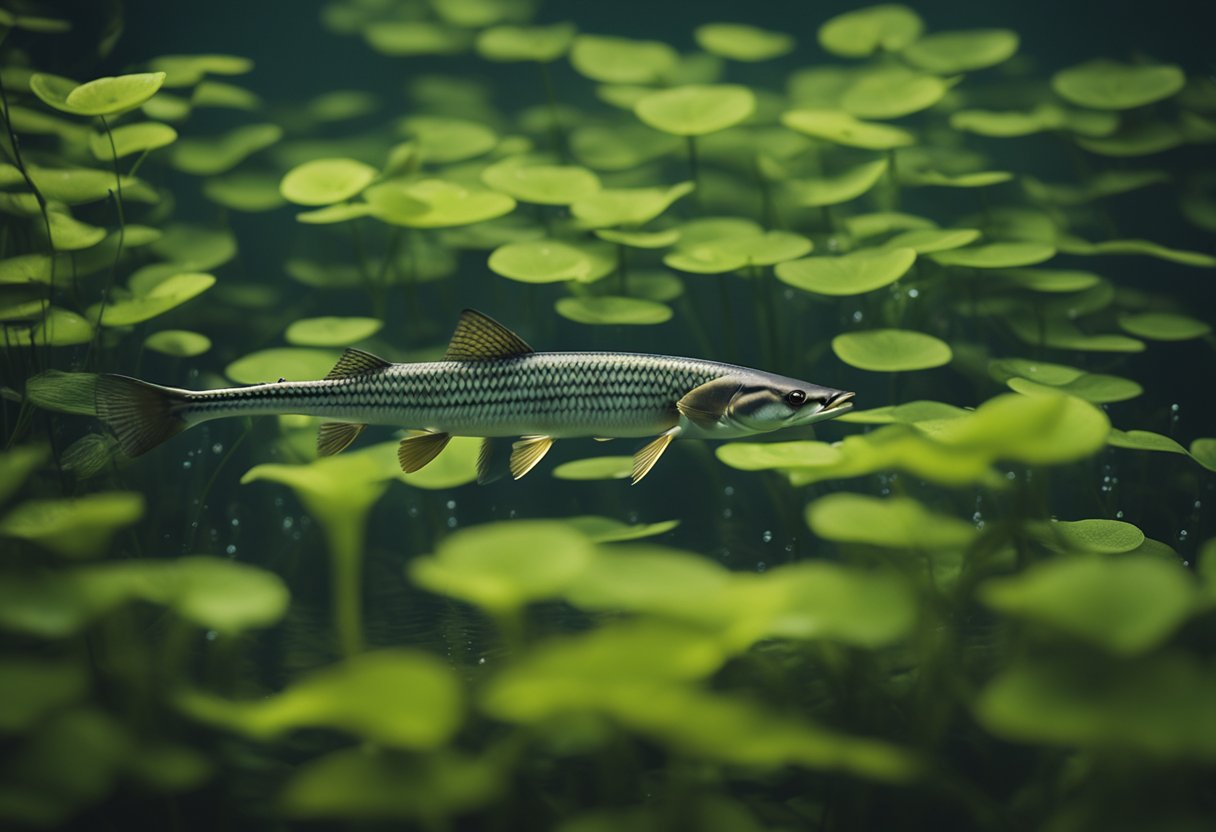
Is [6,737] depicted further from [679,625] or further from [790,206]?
[790,206]

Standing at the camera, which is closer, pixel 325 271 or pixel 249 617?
pixel 249 617

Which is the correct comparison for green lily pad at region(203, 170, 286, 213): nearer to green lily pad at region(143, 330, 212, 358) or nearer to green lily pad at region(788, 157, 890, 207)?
green lily pad at region(143, 330, 212, 358)

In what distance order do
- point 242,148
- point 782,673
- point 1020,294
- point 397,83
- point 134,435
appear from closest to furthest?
point 782,673 < point 134,435 < point 1020,294 < point 242,148 < point 397,83

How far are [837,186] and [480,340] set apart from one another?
2543mm

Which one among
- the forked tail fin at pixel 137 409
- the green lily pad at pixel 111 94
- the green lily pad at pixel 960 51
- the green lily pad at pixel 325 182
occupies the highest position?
the green lily pad at pixel 111 94

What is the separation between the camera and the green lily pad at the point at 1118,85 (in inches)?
202

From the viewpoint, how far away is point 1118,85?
17.3 ft

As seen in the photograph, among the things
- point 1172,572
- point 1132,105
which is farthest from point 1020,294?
point 1172,572

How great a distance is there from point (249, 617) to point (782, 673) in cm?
157

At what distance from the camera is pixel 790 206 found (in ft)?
17.9

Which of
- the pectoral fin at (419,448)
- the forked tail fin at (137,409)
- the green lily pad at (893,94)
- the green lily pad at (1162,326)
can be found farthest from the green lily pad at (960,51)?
the forked tail fin at (137,409)

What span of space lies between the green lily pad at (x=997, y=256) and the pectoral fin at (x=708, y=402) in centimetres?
173

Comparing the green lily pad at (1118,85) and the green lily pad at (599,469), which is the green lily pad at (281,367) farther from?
the green lily pad at (1118,85)

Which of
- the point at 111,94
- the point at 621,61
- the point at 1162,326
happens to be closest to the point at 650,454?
the point at 111,94
